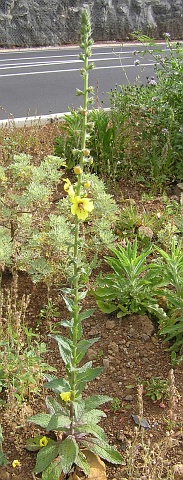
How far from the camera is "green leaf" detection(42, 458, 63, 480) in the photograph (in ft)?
9.43

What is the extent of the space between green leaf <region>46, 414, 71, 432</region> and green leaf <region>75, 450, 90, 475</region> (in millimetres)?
163

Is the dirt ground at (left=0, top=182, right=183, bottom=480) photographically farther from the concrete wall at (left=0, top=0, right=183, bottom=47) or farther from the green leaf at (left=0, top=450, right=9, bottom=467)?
the concrete wall at (left=0, top=0, right=183, bottom=47)

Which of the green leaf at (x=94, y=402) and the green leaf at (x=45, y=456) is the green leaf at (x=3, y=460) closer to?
the green leaf at (x=45, y=456)

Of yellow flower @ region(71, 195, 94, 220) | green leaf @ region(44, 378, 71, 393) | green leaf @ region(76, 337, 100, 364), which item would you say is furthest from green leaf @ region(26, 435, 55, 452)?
yellow flower @ region(71, 195, 94, 220)

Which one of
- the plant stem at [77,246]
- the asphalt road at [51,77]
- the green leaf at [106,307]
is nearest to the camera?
the plant stem at [77,246]

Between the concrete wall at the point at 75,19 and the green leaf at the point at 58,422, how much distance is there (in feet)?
47.6

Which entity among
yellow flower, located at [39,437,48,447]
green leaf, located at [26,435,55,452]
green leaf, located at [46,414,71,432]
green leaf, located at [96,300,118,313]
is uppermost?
green leaf, located at [96,300,118,313]

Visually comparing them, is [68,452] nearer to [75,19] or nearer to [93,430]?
[93,430]

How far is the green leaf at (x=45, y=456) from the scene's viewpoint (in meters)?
2.89

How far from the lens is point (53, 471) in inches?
114

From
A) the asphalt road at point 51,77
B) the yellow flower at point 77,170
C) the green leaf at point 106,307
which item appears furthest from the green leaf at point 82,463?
the asphalt road at point 51,77

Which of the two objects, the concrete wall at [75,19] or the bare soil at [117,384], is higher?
the concrete wall at [75,19]

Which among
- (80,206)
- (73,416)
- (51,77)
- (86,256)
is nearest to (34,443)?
(73,416)

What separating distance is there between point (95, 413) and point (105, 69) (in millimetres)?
10645
